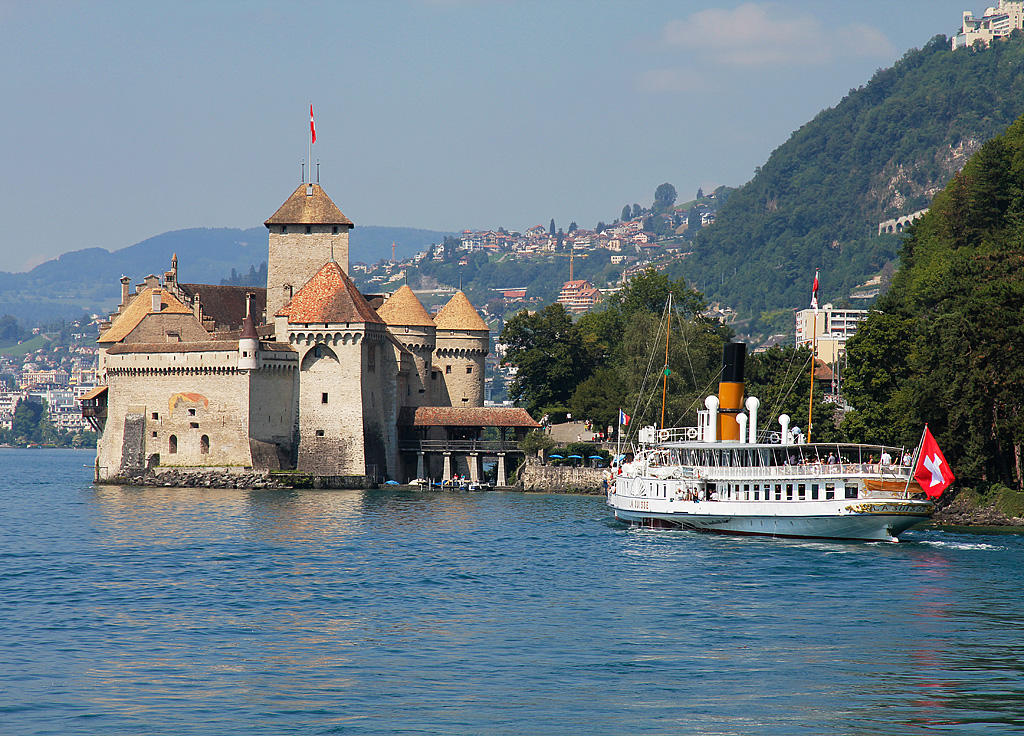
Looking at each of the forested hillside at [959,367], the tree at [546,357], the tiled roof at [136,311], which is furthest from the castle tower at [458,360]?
the forested hillside at [959,367]

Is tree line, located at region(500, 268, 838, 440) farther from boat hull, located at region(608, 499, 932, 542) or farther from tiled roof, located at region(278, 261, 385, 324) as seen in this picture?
tiled roof, located at region(278, 261, 385, 324)

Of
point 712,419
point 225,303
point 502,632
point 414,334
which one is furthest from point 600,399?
point 502,632

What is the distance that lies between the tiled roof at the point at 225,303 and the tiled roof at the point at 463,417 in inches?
561

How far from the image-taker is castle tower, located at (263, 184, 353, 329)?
82.9m

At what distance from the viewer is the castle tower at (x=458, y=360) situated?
83.6 m

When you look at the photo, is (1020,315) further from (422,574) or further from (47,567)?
(47,567)

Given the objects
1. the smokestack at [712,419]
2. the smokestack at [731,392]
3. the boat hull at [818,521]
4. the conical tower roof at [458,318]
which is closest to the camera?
the boat hull at [818,521]

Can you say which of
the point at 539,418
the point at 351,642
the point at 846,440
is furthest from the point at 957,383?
the point at 539,418

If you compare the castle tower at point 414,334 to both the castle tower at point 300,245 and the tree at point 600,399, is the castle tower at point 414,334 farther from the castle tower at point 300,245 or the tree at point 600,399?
the tree at point 600,399

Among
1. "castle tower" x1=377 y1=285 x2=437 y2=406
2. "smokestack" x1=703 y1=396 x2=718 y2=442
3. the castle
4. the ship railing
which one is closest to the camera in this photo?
the ship railing

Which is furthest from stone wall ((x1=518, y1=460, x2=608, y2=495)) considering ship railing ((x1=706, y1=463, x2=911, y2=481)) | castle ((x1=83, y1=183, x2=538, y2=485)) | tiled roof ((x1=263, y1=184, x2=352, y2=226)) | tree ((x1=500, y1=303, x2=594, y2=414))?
ship railing ((x1=706, y1=463, x2=911, y2=481))

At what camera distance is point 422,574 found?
123 feet

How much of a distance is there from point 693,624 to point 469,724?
10.3m

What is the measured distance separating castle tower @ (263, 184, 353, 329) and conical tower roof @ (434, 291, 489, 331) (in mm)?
7352
